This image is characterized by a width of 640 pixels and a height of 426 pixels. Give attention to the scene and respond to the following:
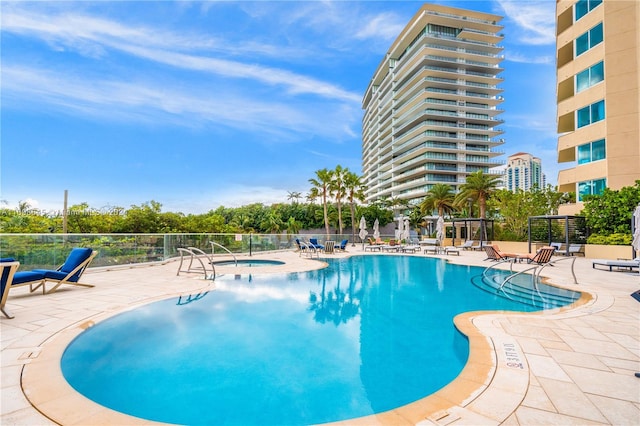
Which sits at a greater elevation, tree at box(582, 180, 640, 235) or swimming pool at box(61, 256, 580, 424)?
tree at box(582, 180, 640, 235)

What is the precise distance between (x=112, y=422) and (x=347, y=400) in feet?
6.91

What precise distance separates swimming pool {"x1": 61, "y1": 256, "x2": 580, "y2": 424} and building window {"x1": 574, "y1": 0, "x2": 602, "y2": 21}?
74.6 ft

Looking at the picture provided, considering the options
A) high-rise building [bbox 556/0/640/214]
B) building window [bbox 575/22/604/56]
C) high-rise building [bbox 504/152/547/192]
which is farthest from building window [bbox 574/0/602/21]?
high-rise building [bbox 504/152/547/192]

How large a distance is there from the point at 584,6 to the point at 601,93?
6452 millimetres

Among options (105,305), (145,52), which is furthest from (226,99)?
(105,305)

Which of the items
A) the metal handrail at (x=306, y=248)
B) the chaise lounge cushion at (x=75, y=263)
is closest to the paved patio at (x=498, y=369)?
the chaise lounge cushion at (x=75, y=263)

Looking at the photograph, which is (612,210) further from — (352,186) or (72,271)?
(352,186)

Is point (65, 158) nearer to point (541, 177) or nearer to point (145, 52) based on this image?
point (145, 52)

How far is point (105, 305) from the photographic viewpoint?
5.78 meters

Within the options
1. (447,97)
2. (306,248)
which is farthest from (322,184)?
(447,97)

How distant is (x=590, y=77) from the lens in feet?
61.5

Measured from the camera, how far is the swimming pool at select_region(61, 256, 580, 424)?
120 inches

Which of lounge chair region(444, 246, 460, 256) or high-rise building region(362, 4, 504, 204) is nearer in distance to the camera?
lounge chair region(444, 246, 460, 256)

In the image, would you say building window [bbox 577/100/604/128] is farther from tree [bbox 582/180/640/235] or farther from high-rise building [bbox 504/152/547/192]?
high-rise building [bbox 504/152/547/192]
